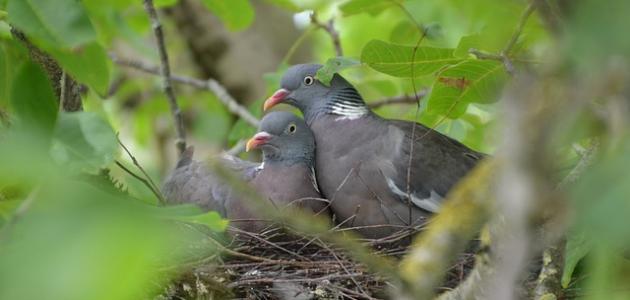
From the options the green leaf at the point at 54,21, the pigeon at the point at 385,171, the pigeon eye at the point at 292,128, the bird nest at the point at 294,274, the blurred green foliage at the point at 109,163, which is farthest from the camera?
the pigeon eye at the point at 292,128

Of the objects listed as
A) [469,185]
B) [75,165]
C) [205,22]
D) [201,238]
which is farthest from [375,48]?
[205,22]

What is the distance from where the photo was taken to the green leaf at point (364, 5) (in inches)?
143

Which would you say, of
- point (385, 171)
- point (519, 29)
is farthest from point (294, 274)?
point (519, 29)

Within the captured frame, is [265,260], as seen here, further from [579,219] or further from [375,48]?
[579,219]

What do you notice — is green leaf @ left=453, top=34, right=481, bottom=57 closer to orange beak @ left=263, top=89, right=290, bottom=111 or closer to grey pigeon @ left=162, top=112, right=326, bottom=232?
grey pigeon @ left=162, top=112, right=326, bottom=232

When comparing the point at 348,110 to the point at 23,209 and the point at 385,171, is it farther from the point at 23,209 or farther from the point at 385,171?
the point at 23,209

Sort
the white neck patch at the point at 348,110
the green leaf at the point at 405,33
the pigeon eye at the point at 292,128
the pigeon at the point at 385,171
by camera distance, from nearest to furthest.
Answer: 1. the pigeon at the point at 385,171
2. the white neck patch at the point at 348,110
3. the pigeon eye at the point at 292,128
4. the green leaf at the point at 405,33

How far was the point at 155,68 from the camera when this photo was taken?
5.16m

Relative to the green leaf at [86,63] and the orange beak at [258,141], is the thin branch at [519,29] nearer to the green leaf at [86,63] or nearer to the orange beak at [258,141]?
the green leaf at [86,63]

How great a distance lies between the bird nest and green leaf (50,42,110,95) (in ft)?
2.86

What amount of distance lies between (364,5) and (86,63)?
1.80 meters

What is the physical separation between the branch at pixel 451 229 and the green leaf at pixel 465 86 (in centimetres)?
110

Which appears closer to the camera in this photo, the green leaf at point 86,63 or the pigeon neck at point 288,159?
the green leaf at point 86,63

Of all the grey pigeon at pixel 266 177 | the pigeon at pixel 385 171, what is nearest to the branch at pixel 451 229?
the pigeon at pixel 385 171
